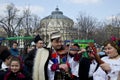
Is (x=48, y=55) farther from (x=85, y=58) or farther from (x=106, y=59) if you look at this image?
(x=85, y=58)

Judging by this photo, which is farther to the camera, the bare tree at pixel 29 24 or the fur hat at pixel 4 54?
the bare tree at pixel 29 24

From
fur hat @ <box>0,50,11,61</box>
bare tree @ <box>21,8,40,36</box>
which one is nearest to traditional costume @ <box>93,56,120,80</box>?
fur hat @ <box>0,50,11,61</box>

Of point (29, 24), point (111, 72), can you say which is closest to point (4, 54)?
point (111, 72)

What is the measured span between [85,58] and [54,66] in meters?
1.74

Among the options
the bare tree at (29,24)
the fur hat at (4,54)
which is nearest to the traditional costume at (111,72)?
the fur hat at (4,54)

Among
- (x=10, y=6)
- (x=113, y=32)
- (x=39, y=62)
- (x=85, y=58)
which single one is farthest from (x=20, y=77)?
(x=113, y=32)

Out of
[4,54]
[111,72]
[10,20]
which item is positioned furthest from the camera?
[10,20]

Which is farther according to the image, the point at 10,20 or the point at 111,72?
the point at 10,20

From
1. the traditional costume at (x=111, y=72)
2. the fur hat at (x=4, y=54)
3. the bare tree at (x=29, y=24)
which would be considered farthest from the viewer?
the bare tree at (x=29, y=24)

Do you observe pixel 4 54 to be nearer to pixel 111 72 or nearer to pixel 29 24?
pixel 111 72

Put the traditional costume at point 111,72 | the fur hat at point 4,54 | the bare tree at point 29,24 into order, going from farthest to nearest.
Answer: the bare tree at point 29,24
the fur hat at point 4,54
the traditional costume at point 111,72

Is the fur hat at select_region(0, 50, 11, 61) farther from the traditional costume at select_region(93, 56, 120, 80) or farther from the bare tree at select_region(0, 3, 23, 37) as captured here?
the bare tree at select_region(0, 3, 23, 37)

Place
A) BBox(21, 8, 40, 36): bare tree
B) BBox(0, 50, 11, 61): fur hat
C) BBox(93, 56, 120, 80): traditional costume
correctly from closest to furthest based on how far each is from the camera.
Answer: BBox(93, 56, 120, 80): traditional costume < BBox(0, 50, 11, 61): fur hat < BBox(21, 8, 40, 36): bare tree

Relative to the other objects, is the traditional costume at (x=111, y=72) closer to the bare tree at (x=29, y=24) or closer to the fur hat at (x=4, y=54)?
the fur hat at (x=4, y=54)
